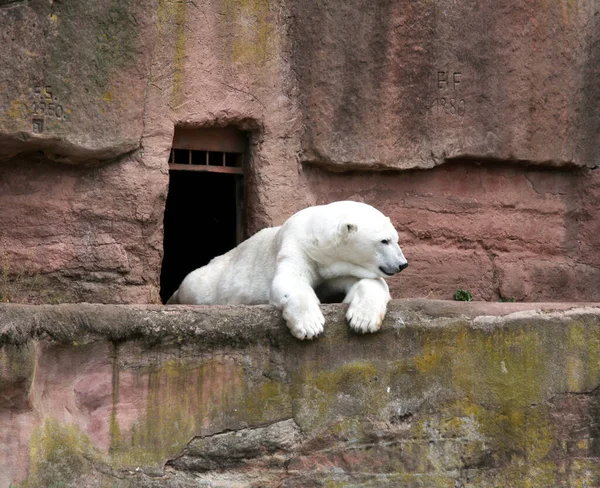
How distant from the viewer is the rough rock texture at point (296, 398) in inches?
196

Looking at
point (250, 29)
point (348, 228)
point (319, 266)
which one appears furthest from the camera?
point (250, 29)

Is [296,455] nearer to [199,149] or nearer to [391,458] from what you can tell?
[391,458]

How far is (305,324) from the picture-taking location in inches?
205

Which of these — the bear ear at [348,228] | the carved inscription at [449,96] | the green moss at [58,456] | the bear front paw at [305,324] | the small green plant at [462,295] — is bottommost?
the green moss at [58,456]

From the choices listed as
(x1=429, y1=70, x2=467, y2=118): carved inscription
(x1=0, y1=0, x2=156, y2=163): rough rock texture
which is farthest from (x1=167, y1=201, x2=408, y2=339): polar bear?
(x1=429, y1=70, x2=467, y2=118): carved inscription

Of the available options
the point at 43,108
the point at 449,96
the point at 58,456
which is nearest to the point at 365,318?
the point at 58,456

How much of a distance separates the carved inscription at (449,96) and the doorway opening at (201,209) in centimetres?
126

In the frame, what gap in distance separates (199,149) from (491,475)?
Result: 288 cm

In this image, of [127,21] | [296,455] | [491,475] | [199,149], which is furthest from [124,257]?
[491,475]

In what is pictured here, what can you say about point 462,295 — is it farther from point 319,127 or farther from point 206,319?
point 206,319

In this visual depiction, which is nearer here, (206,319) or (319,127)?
(206,319)

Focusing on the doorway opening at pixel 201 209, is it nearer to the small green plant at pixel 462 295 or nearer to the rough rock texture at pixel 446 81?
the rough rock texture at pixel 446 81

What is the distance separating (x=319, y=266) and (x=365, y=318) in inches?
30.0

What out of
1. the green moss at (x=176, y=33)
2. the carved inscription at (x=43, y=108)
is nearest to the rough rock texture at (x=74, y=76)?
the carved inscription at (x=43, y=108)
